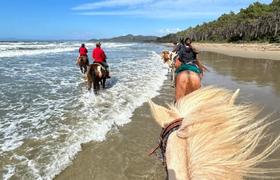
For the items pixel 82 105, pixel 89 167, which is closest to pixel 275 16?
pixel 82 105

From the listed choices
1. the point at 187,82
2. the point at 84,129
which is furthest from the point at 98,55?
the point at 187,82

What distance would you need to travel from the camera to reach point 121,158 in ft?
19.1

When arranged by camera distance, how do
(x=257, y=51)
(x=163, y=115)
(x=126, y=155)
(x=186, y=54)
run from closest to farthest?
1. (x=163, y=115)
2. (x=126, y=155)
3. (x=186, y=54)
4. (x=257, y=51)

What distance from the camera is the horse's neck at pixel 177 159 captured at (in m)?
1.43

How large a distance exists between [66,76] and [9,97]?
6.06 m

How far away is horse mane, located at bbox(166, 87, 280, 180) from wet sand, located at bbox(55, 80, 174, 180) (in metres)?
2.94

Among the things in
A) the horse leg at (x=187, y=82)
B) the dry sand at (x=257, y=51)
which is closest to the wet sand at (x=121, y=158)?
the horse leg at (x=187, y=82)

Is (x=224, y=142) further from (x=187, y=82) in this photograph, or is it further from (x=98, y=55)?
(x=98, y=55)

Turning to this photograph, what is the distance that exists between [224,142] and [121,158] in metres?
4.54

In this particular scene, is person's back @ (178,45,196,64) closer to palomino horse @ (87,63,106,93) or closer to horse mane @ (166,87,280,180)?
palomino horse @ (87,63,106,93)

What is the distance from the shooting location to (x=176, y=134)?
1654mm

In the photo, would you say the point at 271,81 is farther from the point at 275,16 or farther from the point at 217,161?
the point at 275,16

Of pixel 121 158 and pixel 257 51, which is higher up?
pixel 121 158

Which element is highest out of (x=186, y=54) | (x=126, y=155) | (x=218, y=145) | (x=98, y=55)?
(x=218, y=145)
